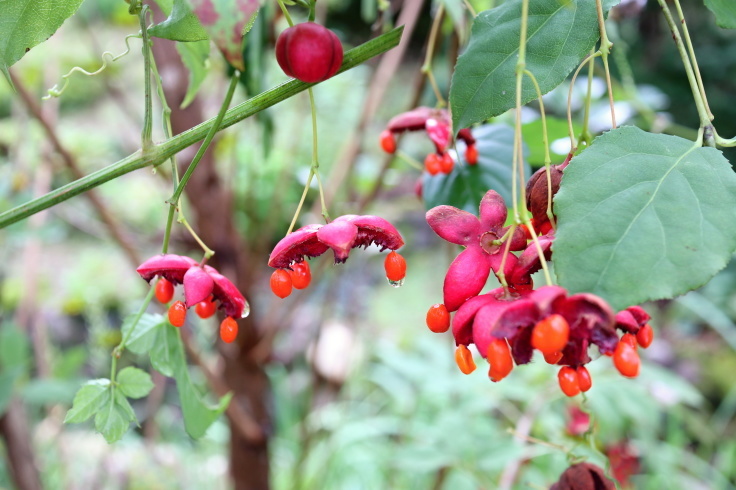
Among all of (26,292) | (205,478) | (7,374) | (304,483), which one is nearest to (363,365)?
(304,483)

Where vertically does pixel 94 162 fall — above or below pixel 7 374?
below

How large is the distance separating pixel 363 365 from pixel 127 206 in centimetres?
120

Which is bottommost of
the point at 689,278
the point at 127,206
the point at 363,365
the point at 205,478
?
the point at 205,478

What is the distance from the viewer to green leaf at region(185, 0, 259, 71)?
8.8 inches

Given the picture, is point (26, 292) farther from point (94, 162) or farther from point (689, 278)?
point (689, 278)

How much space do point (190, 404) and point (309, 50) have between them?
0.25 m

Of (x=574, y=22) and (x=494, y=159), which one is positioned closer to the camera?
(x=574, y=22)

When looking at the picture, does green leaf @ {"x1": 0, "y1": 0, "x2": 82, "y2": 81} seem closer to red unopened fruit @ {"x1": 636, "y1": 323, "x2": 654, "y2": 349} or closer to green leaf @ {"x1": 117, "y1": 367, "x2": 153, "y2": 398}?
green leaf @ {"x1": 117, "y1": 367, "x2": 153, "y2": 398}

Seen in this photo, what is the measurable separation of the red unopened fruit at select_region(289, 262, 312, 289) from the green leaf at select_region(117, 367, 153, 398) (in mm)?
128

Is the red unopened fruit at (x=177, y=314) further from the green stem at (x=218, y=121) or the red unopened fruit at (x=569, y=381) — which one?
the red unopened fruit at (x=569, y=381)

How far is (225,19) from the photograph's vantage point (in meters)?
0.22

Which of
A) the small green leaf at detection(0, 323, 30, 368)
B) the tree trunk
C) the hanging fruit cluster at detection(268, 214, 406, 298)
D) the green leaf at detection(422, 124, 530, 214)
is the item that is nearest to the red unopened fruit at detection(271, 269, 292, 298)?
the hanging fruit cluster at detection(268, 214, 406, 298)

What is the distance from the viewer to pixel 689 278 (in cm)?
25

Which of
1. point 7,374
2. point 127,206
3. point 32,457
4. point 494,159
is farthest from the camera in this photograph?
point 127,206
